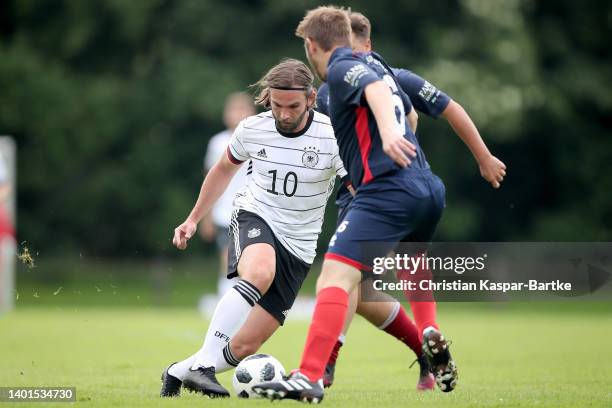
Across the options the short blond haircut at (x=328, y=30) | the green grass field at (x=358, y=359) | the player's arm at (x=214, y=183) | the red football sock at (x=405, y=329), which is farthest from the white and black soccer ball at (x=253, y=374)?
the short blond haircut at (x=328, y=30)

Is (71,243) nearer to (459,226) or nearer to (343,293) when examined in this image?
(459,226)

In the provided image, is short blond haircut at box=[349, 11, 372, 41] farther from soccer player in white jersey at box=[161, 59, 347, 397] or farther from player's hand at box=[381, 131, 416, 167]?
player's hand at box=[381, 131, 416, 167]

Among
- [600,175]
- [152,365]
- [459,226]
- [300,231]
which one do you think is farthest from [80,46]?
[300,231]

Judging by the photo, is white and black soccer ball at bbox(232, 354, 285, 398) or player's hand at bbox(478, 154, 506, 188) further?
player's hand at bbox(478, 154, 506, 188)

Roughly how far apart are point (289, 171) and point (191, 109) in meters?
17.1

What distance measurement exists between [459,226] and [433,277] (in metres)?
17.2

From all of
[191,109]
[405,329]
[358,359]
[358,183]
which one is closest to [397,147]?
[358,183]

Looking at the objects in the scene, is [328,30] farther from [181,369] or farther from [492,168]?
[181,369]

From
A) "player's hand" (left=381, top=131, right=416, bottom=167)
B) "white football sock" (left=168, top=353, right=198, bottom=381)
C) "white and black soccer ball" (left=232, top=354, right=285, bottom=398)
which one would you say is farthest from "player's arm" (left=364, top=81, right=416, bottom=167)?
"white football sock" (left=168, top=353, right=198, bottom=381)

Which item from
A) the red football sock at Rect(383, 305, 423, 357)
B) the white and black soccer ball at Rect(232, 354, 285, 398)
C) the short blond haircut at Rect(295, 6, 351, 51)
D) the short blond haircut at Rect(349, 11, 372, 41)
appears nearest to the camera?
the short blond haircut at Rect(295, 6, 351, 51)

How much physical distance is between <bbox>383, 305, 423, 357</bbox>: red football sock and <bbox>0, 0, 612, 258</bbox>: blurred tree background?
52.3ft

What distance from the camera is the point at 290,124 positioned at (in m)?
6.25

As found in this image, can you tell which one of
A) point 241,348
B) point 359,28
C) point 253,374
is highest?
point 359,28

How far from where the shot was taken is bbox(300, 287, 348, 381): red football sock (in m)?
5.26
